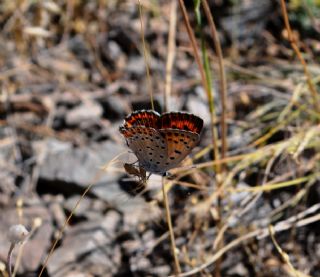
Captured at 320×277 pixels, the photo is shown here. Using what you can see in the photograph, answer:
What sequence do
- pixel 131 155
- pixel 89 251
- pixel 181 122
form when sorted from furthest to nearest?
→ pixel 89 251 → pixel 131 155 → pixel 181 122

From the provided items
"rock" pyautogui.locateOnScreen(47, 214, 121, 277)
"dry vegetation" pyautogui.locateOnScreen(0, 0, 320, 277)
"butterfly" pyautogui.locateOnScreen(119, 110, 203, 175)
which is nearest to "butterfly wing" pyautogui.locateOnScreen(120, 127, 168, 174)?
"butterfly" pyautogui.locateOnScreen(119, 110, 203, 175)

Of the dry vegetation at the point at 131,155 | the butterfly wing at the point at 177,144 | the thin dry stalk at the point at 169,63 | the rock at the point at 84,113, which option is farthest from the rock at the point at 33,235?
the butterfly wing at the point at 177,144

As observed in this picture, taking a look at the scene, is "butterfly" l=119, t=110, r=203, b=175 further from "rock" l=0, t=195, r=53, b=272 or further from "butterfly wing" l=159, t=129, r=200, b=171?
"rock" l=0, t=195, r=53, b=272

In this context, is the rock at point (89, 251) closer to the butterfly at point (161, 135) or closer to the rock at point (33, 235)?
the rock at point (33, 235)

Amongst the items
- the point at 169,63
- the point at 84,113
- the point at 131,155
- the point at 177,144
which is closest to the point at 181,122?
the point at 177,144

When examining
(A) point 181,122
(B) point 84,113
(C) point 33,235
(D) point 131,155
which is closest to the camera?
(A) point 181,122

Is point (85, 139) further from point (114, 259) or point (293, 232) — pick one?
point (293, 232)

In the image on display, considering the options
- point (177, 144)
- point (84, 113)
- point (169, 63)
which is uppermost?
point (84, 113)

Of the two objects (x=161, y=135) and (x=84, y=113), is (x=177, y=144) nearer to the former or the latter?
(x=161, y=135)
